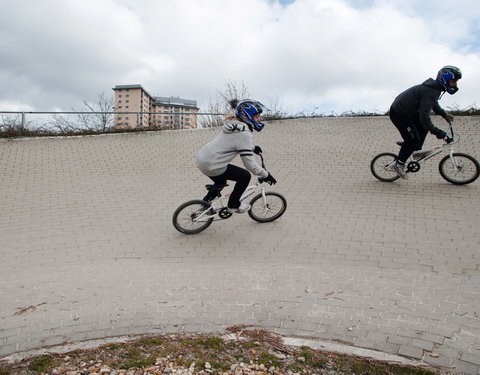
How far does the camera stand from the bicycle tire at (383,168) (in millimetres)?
8125

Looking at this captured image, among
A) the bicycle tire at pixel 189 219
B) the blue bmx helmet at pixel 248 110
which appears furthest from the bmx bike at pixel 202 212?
the blue bmx helmet at pixel 248 110

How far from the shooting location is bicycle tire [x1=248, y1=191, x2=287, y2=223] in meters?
6.28

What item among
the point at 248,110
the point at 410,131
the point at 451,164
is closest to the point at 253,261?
the point at 248,110

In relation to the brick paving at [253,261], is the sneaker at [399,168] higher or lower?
higher

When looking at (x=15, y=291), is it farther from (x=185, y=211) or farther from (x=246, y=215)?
(x=246, y=215)

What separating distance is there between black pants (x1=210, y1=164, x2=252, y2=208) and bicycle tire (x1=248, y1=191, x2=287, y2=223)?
49 cm

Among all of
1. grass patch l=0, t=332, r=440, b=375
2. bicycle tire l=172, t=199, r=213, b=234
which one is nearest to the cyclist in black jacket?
bicycle tire l=172, t=199, r=213, b=234

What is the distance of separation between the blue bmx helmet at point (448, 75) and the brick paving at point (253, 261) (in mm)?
1959

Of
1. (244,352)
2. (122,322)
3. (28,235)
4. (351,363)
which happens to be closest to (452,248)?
(351,363)

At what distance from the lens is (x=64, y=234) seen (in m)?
6.14

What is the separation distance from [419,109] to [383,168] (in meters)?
1.55

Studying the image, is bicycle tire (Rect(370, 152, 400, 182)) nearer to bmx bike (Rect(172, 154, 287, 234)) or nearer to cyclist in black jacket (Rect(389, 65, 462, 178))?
cyclist in black jacket (Rect(389, 65, 462, 178))

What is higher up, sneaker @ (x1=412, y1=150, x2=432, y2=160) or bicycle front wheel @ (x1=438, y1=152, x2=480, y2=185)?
sneaker @ (x1=412, y1=150, x2=432, y2=160)

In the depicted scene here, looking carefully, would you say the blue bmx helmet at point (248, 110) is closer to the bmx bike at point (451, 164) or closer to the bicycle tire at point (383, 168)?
the bmx bike at point (451, 164)
